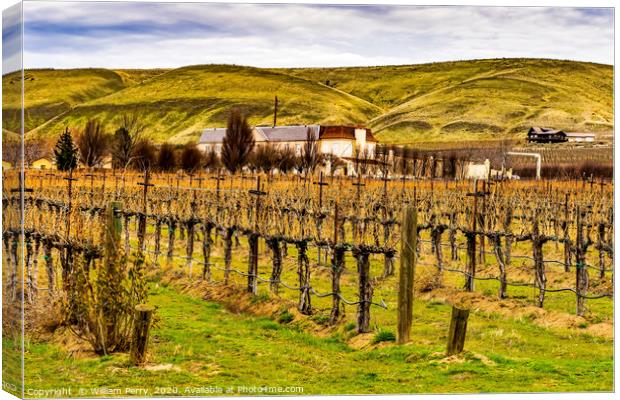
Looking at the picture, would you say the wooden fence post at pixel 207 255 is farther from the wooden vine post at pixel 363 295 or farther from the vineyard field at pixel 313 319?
the wooden vine post at pixel 363 295

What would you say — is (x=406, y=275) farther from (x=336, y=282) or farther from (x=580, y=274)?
(x=580, y=274)

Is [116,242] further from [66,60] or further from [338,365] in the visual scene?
[338,365]

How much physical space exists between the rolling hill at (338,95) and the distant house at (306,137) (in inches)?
12.3

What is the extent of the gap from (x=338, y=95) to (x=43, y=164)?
479 inches

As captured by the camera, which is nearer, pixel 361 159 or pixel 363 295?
pixel 363 295

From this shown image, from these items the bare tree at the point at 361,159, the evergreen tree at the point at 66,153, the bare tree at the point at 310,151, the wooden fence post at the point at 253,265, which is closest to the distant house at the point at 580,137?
→ the wooden fence post at the point at 253,265

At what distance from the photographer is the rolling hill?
13.2 meters

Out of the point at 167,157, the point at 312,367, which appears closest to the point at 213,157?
the point at 167,157

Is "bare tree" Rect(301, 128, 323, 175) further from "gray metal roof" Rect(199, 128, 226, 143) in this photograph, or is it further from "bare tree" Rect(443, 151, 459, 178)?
"bare tree" Rect(443, 151, 459, 178)

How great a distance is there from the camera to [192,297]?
1697 cm

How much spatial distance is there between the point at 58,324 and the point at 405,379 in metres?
4.79

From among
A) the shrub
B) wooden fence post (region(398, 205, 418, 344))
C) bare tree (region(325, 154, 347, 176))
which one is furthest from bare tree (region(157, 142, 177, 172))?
wooden fence post (region(398, 205, 418, 344))

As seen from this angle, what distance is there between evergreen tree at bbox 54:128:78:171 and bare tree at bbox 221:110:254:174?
2.92 m

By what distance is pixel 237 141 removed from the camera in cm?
1794
